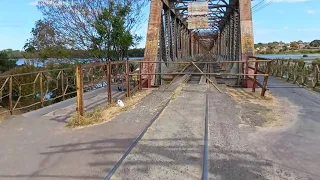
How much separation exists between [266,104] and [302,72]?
684 cm

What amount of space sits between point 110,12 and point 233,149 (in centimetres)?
1632

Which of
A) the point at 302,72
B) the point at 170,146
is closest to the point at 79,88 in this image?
the point at 170,146

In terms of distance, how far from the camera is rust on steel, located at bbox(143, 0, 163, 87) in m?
12.4

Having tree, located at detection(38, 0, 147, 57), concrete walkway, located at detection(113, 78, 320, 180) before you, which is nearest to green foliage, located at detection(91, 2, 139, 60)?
tree, located at detection(38, 0, 147, 57)

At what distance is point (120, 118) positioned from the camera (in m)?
6.78

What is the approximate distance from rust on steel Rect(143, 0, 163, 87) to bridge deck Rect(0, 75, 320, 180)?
4982 mm

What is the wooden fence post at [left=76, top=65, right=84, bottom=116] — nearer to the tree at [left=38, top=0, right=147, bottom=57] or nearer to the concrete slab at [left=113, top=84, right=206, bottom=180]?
the concrete slab at [left=113, top=84, right=206, bottom=180]

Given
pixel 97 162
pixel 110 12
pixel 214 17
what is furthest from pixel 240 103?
pixel 214 17

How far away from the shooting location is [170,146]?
479cm

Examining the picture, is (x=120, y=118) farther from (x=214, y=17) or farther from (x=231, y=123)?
(x=214, y=17)

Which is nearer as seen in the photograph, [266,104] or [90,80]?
[266,104]

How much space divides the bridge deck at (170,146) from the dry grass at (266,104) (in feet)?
0.33

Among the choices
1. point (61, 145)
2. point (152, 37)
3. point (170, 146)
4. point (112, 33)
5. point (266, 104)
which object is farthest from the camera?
point (112, 33)

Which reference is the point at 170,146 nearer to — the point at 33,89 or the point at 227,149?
the point at 227,149
